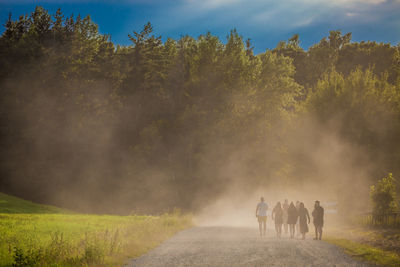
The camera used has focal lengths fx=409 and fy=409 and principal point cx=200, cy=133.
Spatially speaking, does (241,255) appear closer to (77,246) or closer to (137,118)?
(77,246)

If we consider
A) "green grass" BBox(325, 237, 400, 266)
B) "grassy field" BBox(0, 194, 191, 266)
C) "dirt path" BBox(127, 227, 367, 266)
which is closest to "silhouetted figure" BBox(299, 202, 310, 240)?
"green grass" BBox(325, 237, 400, 266)

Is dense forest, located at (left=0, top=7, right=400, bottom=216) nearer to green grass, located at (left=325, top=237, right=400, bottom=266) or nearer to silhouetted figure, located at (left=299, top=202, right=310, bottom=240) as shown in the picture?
silhouetted figure, located at (left=299, top=202, right=310, bottom=240)

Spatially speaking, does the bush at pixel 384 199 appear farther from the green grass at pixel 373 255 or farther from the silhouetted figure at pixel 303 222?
the green grass at pixel 373 255

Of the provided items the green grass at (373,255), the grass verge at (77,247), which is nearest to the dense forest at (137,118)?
the green grass at (373,255)

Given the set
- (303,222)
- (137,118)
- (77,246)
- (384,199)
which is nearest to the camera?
(77,246)

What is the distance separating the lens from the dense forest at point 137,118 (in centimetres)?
5100

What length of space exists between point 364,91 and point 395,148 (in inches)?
217

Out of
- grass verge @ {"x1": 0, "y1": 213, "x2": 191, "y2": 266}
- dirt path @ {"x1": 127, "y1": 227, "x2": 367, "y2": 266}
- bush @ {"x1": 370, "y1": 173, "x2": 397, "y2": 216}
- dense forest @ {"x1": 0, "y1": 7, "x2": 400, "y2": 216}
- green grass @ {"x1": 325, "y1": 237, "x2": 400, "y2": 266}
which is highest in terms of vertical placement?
dense forest @ {"x1": 0, "y1": 7, "x2": 400, "y2": 216}

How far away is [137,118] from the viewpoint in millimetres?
59969

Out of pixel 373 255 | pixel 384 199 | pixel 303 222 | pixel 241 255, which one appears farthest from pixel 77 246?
pixel 384 199

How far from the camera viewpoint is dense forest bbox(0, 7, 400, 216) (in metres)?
51.0

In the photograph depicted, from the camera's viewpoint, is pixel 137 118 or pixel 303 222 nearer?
pixel 303 222

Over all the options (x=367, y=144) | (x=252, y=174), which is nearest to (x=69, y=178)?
(x=252, y=174)

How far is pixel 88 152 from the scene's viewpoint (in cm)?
5791
